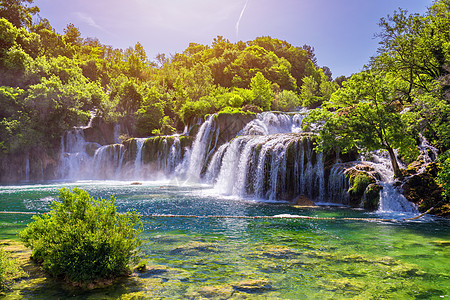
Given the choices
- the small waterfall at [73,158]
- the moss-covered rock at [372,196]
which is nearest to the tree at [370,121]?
the moss-covered rock at [372,196]

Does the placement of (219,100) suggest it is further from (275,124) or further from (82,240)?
(82,240)

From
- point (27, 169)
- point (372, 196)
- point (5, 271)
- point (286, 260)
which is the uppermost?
point (27, 169)

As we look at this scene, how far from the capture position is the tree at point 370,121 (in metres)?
14.9

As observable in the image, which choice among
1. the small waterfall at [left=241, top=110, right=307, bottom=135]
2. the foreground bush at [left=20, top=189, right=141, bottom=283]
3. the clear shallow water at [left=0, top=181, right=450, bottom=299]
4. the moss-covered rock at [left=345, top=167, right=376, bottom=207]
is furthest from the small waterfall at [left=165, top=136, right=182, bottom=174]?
the foreground bush at [left=20, top=189, right=141, bottom=283]

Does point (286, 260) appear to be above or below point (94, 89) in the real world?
below

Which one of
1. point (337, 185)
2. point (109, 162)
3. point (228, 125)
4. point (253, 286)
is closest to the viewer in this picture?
point (253, 286)

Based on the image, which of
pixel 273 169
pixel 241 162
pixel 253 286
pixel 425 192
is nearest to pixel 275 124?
pixel 241 162

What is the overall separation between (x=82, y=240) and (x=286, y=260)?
4.60 metres

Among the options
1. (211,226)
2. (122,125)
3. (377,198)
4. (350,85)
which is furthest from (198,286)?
(122,125)

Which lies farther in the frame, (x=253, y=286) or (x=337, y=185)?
(x=337, y=185)

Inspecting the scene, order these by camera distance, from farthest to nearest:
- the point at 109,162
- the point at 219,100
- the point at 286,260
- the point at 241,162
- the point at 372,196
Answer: the point at 219,100
the point at 109,162
the point at 241,162
the point at 372,196
the point at 286,260

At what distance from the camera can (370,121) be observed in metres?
15.5

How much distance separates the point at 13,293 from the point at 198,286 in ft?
10.2

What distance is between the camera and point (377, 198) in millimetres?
15156
